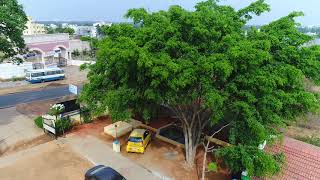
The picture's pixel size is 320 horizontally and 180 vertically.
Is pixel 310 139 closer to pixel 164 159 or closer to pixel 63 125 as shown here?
pixel 164 159

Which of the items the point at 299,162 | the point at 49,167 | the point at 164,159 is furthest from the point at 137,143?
the point at 299,162

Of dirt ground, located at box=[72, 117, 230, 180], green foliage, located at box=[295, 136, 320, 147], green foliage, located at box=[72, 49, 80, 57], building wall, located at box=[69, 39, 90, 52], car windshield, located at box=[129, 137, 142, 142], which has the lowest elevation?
dirt ground, located at box=[72, 117, 230, 180]

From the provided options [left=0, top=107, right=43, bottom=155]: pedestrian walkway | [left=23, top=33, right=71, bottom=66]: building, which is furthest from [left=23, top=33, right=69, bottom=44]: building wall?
[left=0, top=107, right=43, bottom=155]: pedestrian walkway

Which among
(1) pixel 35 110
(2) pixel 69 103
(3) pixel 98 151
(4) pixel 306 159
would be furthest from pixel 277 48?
(1) pixel 35 110

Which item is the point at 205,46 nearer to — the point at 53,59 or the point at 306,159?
the point at 306,159

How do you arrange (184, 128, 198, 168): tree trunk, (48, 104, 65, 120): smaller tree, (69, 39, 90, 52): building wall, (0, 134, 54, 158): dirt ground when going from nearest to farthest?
(184, 128, 198, 168): tree trunk → (0, 134, 54, 158): dirt ground → (48, 104, 65, 120): smaller tree → (69, 39, 90, 52): building wall

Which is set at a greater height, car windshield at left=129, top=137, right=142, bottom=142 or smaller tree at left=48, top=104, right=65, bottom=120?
smaller tree at left=48, top=104, right=65, bottom=120

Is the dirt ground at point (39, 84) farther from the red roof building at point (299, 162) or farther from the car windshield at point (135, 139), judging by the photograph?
the red roof building at point (299, 162)

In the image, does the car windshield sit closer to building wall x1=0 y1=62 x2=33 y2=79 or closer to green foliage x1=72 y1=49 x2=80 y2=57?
building wall x1=0 y1=62 x2=33 y2=79
